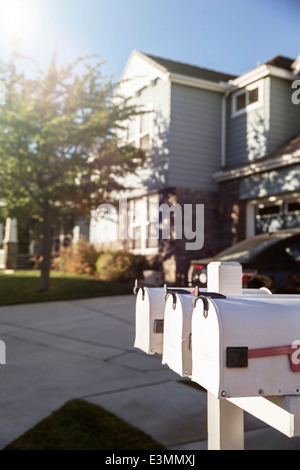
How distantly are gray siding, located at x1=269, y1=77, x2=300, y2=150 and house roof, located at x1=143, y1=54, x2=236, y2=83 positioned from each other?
2.59 m

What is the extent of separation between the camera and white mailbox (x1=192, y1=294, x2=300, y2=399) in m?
1.18

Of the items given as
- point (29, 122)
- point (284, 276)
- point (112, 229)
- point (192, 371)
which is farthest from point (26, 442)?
point (112, 229)

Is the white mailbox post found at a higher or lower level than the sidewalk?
higher

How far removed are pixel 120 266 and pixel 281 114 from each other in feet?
22.0

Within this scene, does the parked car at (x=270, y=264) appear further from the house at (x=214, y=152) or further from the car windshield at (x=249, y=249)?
the house at (x=214, y=152)

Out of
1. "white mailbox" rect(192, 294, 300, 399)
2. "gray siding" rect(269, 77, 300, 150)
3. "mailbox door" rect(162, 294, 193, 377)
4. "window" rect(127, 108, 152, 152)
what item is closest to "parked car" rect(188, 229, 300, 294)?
"gray siding" rect(269, 77, 300, 150)

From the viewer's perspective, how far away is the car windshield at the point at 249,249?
31.0 ft

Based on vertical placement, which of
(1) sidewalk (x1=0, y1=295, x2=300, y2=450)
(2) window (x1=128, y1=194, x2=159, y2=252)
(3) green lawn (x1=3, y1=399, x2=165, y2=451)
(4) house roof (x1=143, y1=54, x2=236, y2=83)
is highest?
(4) house roof (x1=143, y1=54, x2=236, y2=83)

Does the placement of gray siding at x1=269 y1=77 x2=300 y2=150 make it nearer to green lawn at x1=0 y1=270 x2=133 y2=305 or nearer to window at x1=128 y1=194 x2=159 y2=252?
window at x1=128 y1=194 x2=159 y2=252

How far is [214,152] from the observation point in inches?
656

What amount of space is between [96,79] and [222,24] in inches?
509

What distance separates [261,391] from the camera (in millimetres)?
1225

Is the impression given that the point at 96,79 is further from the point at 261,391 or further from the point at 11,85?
the point at 261,391

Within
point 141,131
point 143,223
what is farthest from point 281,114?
point 143,223
